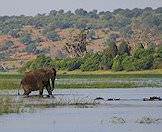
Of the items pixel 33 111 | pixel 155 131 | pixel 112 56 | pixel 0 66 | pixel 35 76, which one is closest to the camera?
pixel 155 131

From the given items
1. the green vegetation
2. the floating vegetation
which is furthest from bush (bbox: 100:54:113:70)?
the floating vegetation

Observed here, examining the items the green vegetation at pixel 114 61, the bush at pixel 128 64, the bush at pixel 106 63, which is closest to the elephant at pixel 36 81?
the green vegetation at pixel 114 61

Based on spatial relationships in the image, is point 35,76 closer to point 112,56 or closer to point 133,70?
point 133,70

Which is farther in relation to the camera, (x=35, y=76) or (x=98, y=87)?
(x=98, y=87)

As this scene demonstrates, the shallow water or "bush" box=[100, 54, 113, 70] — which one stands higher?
the shallow water

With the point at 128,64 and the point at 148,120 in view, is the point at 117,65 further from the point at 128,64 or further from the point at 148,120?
the point at 148,120

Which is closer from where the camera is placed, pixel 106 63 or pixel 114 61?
pixel 114 61

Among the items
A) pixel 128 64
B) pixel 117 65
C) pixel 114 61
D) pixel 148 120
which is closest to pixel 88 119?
pixel 148 120

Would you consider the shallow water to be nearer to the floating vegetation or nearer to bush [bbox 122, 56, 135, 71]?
the floating vegetation

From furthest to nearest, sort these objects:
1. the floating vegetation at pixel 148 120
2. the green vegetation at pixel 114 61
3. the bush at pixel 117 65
→ the bush at pixel 117 65
the green vegetation at pixel 114 61
the floating vegetation at pixel 148 120

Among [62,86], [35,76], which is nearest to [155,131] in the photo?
[35,76]

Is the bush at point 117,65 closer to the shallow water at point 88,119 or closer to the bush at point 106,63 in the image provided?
the bush at point 106,63

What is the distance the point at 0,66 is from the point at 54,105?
142m

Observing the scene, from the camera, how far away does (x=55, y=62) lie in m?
119
